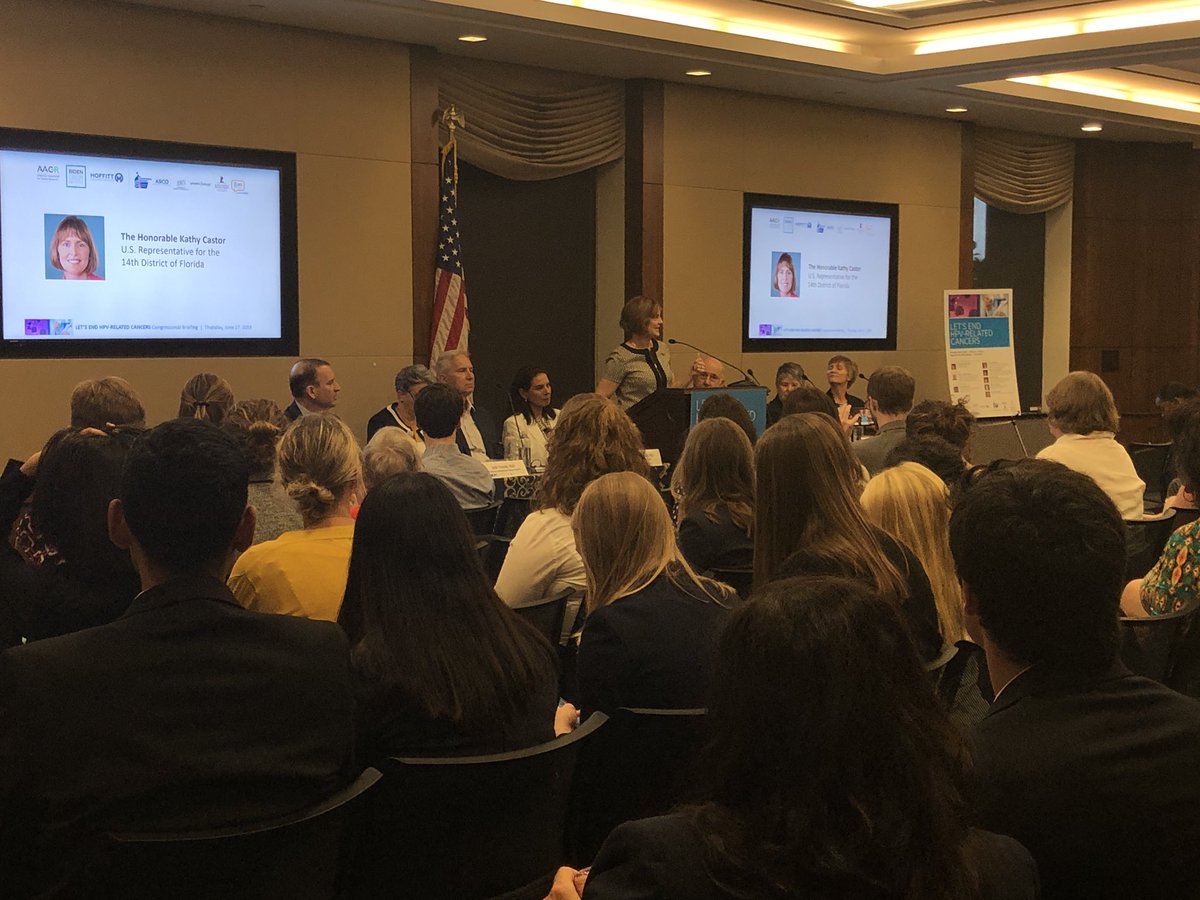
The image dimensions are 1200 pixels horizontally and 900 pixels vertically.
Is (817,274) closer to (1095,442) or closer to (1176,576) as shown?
(1095,442)

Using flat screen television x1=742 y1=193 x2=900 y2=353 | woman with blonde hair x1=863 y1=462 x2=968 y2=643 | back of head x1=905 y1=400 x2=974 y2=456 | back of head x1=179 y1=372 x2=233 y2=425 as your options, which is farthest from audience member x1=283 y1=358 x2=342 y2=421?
flat screen television x1=742 y1=193 x2=900 y2=353

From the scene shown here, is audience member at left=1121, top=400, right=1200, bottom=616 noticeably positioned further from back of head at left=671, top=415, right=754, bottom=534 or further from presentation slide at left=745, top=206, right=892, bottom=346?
presentation slide at left=745, top=206, right=892, bottom=346

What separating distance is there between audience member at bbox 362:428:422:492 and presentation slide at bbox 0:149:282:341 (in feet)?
10.1

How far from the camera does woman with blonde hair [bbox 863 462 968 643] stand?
3316 millimetres

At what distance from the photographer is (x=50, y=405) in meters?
6.44

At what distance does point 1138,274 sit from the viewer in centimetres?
1236

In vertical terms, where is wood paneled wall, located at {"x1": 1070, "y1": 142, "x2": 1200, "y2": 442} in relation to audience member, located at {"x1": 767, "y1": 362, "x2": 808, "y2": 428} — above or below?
above

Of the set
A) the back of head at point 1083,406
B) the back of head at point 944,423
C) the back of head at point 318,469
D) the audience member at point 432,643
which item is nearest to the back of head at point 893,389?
the back of head at point 1083,406

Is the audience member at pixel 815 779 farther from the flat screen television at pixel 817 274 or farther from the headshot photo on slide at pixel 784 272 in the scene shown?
the headshot photo on slide at pixel 784 272

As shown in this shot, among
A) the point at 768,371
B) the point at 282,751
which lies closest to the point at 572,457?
the point at 282,751

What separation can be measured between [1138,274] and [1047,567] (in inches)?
461

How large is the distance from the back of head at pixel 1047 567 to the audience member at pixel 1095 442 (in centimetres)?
368

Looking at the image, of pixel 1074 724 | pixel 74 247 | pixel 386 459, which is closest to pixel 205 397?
pixel 74 247

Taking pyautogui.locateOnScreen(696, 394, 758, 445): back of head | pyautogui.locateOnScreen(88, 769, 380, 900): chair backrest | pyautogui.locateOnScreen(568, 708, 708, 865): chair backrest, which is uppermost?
pyautogui.locateOnScreen(696, 394, 758, 445): back of head
